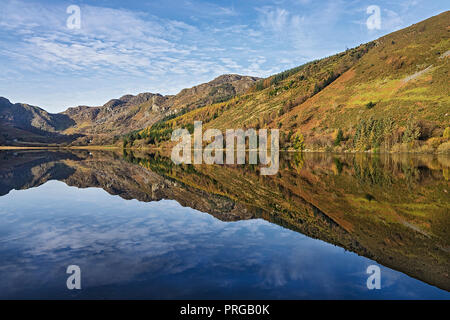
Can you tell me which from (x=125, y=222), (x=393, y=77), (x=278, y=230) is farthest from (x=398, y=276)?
(x=393, y=77)

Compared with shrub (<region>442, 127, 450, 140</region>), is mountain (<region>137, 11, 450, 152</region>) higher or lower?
higher

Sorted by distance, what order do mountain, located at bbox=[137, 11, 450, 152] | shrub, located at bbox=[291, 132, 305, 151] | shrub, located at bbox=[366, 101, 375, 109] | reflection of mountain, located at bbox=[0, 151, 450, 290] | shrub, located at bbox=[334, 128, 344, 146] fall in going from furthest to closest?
shrub, located at bbox=[366, 101, 375, 109], shrub, located at bbox=[291, 132, 305, 151], shrub, located at bbox=[334, 128, 344, 146], mountain, located at bbox=[137, 11, 450, 152], reflection of mountain, located at bbox=[0, 151, 450, 290]

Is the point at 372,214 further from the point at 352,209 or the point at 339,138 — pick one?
the point at 339,138

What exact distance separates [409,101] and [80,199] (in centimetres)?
13381

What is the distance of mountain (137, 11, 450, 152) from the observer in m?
99.2

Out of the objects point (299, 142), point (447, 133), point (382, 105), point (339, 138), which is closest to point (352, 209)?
point (447, 133)

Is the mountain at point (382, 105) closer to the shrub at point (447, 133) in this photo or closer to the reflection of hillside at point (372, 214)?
the shrub at point (447, 133)

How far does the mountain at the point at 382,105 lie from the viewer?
99250mm

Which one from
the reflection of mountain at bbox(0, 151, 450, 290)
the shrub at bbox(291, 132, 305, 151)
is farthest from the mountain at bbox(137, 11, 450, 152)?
the reflection of mountain at bbox(0, 151, 450, 290)

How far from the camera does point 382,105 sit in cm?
12775

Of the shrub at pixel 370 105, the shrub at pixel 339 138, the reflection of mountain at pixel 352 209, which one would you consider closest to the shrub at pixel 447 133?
the shrub at pixel 339 138

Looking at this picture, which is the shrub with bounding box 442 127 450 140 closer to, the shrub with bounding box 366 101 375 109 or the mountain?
the mountain

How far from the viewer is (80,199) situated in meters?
22.7

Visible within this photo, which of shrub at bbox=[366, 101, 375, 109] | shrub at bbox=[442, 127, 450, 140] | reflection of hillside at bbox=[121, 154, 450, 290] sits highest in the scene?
shrub at bbox=[366, 101, 375, 109]
